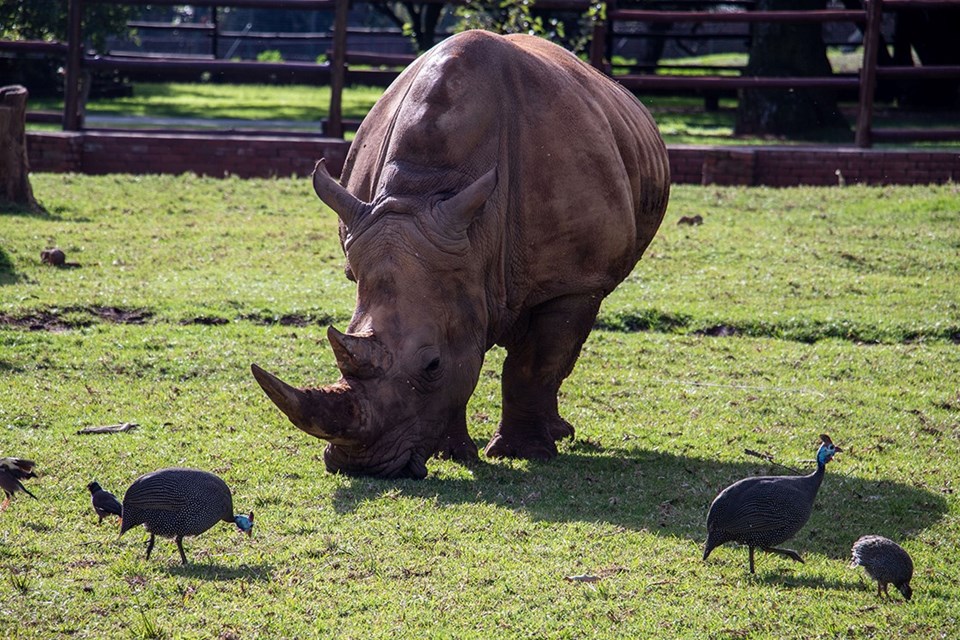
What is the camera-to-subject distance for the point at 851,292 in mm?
12461

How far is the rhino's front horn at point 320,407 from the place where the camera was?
252 inches

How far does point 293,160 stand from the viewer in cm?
1731

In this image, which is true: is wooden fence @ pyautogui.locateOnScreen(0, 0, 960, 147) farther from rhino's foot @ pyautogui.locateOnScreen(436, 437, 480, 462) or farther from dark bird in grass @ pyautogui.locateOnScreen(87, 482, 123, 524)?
dark bird in grass @ pyautogui.locateOnScreen(87, 482, 123, 524)

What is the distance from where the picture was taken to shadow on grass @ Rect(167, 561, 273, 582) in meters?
5.89

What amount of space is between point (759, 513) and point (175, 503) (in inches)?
97.5

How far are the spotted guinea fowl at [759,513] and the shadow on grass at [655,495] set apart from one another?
19.7 inches

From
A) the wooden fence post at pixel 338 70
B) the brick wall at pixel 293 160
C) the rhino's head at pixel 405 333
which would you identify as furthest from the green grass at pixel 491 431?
the wooden fence post at pixel 338 70

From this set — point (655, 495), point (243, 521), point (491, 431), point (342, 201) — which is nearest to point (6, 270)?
point (491, 431)

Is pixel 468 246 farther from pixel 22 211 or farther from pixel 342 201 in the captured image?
pixel 22 211

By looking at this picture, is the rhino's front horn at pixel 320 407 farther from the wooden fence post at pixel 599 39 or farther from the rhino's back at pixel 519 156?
the wooden fence post at pixel 599 39

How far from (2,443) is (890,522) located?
190 inches

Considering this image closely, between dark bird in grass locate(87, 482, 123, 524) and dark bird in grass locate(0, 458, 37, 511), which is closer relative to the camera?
dark bird in grass locate(87, 482, 123, 524)

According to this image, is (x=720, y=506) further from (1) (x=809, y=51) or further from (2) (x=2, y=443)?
(1) (x=809, y=51)

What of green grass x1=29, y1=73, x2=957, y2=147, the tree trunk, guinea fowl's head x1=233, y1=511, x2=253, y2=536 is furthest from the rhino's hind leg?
the tree trunk
